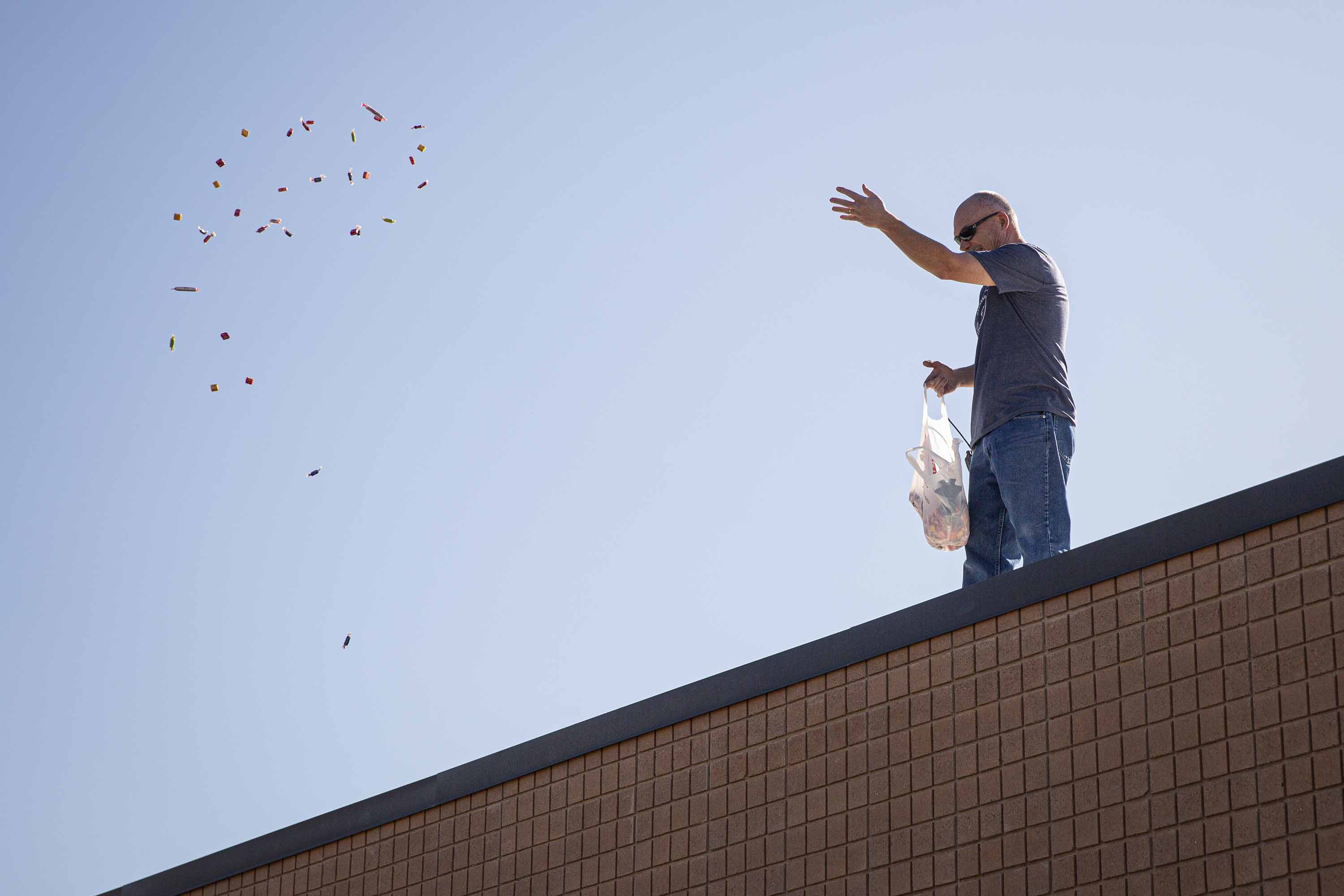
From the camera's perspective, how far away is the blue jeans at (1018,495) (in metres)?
6.37

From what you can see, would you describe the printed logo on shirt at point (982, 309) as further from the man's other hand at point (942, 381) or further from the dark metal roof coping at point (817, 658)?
the dark metal roof coping at point (817, 658)

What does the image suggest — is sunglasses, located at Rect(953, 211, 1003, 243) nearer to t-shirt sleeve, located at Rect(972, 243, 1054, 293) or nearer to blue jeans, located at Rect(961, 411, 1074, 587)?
t-shirt sleeve, located at Rect(972, 243, 1054, 293)

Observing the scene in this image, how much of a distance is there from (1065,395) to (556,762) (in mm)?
2370

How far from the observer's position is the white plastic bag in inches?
266

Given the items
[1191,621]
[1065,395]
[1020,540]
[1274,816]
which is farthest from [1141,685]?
[1065,395]

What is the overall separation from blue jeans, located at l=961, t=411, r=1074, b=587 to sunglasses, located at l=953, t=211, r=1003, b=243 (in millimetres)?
842

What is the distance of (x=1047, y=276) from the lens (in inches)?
263

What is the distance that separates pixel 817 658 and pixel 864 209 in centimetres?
177

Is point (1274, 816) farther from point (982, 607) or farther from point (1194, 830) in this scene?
point (982, 607)

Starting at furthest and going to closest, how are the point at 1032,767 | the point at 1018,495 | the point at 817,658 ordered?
the point at 1018,495 → the point at 817,658 → the point at 1032,767

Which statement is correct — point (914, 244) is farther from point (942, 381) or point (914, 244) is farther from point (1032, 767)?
point (1032, 767)

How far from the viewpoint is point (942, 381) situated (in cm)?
744

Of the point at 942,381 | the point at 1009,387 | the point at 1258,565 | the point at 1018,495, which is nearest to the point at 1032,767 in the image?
the point at 1258,565

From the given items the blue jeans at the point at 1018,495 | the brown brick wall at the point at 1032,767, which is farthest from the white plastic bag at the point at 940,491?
the brown brick wall at the point at 1032,767
